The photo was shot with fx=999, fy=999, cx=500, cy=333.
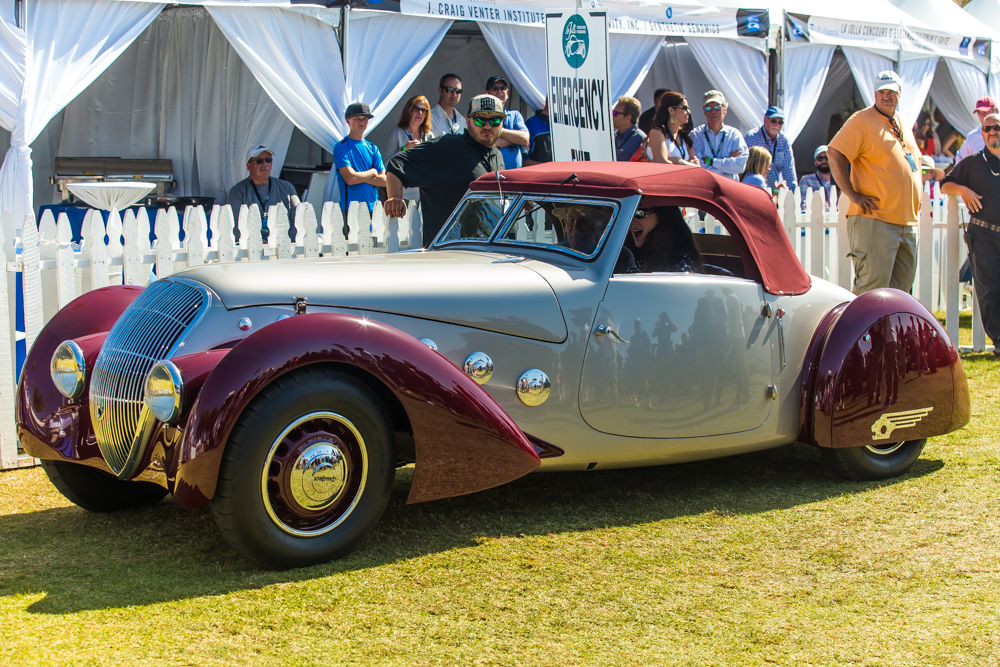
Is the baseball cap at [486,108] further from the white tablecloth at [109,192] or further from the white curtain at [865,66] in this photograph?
the white curtain at [865,66]

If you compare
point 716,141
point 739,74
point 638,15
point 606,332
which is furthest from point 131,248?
point 739,74

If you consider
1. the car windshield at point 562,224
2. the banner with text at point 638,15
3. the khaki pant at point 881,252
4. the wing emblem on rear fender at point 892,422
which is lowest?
the wing emblem on rear fender at point 892,422

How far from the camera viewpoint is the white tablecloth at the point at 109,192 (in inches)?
320

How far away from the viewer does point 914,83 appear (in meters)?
13.8

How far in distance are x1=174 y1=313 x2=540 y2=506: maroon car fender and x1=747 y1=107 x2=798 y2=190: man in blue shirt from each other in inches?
280

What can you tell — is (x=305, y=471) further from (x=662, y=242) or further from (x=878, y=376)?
(x=878, y=376)

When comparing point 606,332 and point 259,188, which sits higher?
point 259,188

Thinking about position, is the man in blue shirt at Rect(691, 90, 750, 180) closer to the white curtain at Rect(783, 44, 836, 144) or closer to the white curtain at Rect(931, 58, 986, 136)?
the white curtain at Rect(783, 44, 836, 144)

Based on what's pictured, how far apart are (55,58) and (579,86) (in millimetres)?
4848

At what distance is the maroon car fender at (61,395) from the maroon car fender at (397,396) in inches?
28.3

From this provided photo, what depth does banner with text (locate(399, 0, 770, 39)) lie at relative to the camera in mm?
9930

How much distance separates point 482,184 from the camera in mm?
4832

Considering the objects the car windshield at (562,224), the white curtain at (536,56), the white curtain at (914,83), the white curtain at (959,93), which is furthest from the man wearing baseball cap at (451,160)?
the white curtain at (959,93)

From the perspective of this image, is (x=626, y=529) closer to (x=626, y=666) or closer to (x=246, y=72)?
(x=626, y=666)
